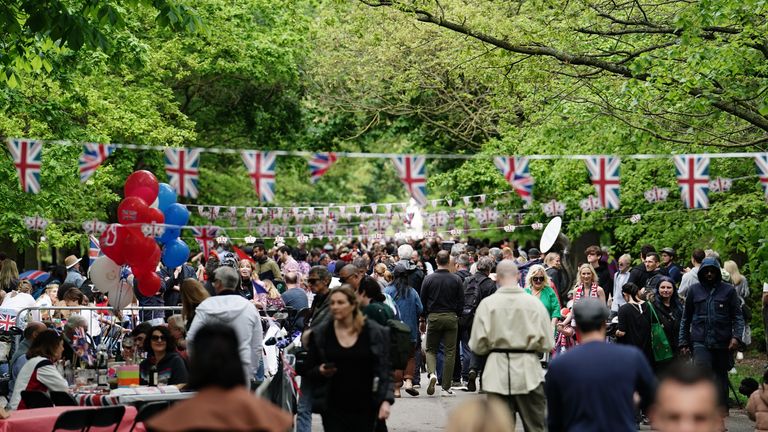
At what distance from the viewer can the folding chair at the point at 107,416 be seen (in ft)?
31.7

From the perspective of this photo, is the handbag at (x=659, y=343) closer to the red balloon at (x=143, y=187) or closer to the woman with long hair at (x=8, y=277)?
the red balloon at (x=143, y=187)

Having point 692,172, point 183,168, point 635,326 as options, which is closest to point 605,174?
point 692,172

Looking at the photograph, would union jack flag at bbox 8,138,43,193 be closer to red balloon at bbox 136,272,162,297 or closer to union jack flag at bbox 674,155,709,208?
red balloon at bbox 136,272,162,297

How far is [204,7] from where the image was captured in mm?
32812

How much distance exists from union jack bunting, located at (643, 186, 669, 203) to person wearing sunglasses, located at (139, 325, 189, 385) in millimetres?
11879

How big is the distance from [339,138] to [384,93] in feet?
26.0

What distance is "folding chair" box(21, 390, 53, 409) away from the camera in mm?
10758

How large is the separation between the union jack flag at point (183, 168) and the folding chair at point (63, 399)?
311cm

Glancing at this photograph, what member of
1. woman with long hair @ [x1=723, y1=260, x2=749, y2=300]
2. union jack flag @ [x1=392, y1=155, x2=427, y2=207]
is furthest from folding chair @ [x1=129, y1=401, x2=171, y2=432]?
woman with long hair @ [x1=723, y1=260, x2=749, y2=300]

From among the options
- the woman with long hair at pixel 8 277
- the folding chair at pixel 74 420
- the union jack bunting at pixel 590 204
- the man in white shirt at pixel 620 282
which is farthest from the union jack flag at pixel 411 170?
the union jack bunting at pixel 590 204

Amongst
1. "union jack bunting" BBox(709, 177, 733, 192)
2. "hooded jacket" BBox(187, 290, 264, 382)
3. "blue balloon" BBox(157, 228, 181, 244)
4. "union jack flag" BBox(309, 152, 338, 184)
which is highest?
"union jack bunting" BBox(709, 177, 733, 192)

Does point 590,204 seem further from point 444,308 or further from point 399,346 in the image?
point 399,346

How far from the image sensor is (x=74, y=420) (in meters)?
9.59

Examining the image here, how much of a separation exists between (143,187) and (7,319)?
329 cm
